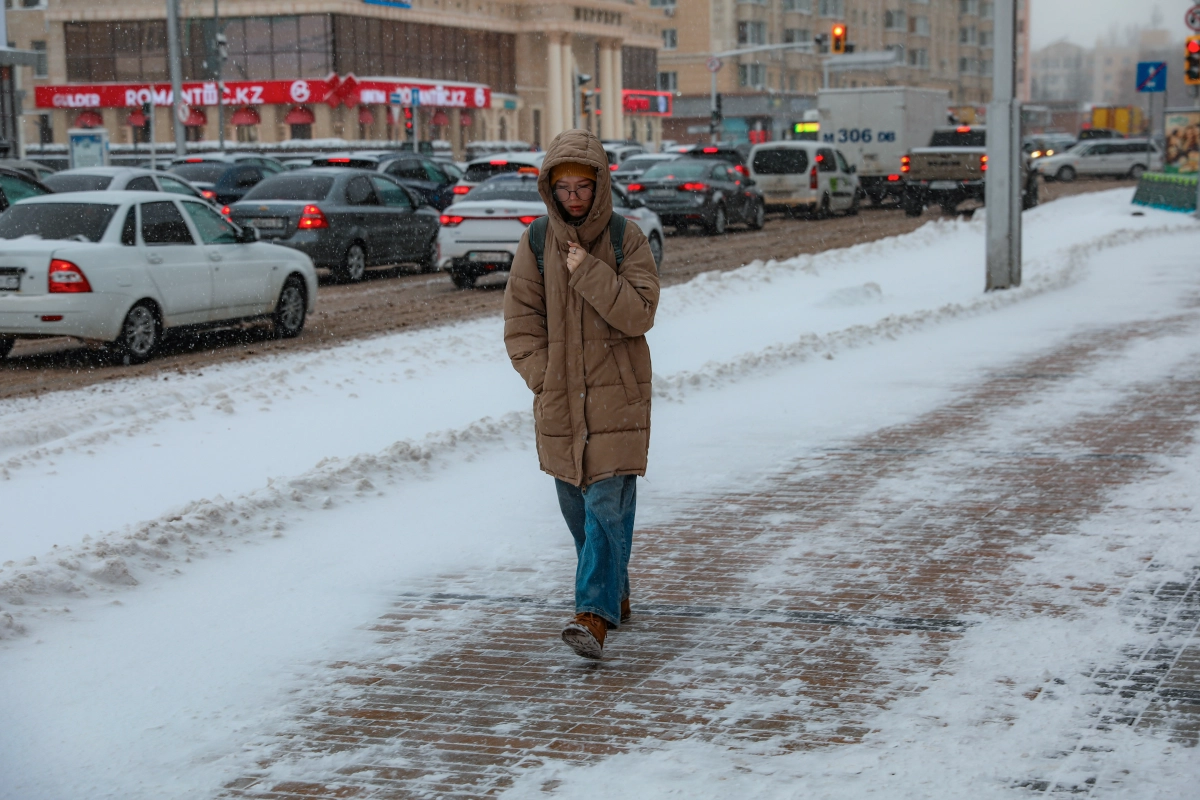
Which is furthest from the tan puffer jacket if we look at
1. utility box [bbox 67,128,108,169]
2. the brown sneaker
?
utility box [bbox 67,128,108,169]

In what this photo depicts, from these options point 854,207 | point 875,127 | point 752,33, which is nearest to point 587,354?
point 854,207

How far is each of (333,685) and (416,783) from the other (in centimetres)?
89

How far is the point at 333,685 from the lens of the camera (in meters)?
4.76

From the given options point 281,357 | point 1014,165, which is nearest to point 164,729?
point 281,357

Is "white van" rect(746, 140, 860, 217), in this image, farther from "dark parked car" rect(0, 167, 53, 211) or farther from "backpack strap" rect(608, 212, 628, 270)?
"backpack strap" rect(608, 212, 628, 270)

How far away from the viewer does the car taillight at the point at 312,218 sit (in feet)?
58.9

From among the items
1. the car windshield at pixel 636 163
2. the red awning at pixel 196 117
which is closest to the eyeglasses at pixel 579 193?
the car windshield at pixel 636 163

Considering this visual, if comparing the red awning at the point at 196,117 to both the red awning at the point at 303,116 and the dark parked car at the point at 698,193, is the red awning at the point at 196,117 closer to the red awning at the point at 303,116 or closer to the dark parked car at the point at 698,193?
the red awning at the point at 303,116

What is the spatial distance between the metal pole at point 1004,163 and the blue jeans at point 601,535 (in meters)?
12.5

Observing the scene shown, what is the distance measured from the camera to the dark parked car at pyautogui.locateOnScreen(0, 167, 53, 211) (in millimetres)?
16672

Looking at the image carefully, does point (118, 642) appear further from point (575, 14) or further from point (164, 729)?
point (575, 14)

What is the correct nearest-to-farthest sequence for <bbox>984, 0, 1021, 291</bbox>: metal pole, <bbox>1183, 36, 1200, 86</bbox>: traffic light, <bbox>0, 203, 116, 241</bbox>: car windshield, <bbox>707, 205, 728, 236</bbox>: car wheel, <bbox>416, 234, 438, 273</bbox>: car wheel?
1. <bbox>0, 203, 116, 241</bbox>: car windshield
2. <bbox>984, 0, 1021, 291</bbox>: metal pole
3. <bbox>416, 234, 438, 273</bbox>: car wheel
4. <bbox>707, 205, 728, 236</bbox>: car wheel
5. <bbox>1183, 36, 1200, 86</bbox>: traffic light

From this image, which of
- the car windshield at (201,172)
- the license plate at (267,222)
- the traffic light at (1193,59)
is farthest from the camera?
the traffic light at (1193,59)

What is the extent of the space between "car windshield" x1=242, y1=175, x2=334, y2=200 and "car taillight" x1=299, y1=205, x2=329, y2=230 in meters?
0.41
